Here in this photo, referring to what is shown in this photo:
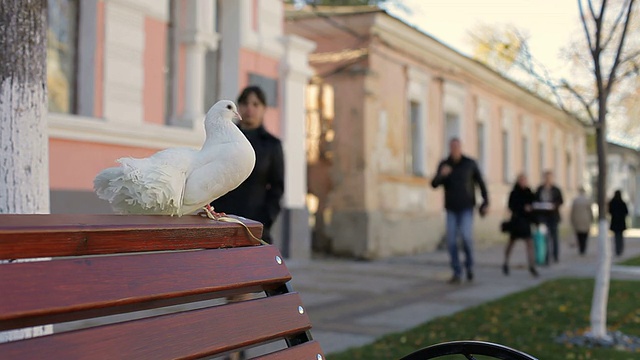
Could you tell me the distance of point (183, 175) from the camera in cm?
220

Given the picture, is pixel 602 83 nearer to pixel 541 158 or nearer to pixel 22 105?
pixel 22 105

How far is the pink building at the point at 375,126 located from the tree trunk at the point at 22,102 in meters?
11.3

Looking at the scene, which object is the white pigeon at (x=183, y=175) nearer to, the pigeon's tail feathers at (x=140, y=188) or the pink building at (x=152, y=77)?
the pigeon's tail feathers at (x=140, y=188)

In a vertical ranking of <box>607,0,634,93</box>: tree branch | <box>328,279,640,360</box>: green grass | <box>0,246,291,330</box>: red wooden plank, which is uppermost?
<box>607,0,634,93</box>: tree branch

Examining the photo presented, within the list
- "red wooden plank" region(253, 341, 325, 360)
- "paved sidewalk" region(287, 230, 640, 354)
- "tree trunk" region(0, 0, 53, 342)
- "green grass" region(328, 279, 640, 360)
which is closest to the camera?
"red wooden plank" region(253, 341, 325, 360)

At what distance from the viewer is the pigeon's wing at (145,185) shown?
2.08 m

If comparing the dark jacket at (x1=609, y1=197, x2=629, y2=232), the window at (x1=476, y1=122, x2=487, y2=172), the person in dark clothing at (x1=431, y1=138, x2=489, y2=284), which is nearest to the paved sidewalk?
the person in dark clothing at (x1=431, y1=138, x2=489, y2=284)

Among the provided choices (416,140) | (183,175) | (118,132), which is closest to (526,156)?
(416,140)

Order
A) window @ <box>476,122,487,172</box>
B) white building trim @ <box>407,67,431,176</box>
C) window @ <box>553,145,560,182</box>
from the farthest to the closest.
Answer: window @ <box>553,145,560,182</box>, window @ <box>476,122,487,172</box>, white building trim @ <box>407,67,431,176</box>

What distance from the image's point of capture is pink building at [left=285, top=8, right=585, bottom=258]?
1508 cm

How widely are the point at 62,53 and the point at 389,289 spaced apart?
514 cm

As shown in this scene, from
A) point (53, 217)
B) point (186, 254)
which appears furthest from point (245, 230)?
point (53, 217)

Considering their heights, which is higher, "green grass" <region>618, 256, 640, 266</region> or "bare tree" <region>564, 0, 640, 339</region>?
"bare tree" <region>564, 0, 640, 339</region>

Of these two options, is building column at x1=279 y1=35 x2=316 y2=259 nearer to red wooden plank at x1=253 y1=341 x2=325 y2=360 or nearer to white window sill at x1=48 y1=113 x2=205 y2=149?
white window sill at x1=48 y1=113 x2=205 y2=149
